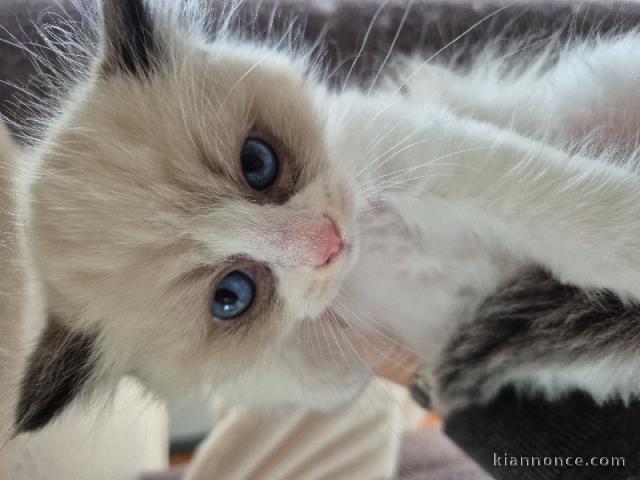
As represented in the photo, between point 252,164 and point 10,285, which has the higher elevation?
point 252,164

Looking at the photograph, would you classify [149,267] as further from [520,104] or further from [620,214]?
[520,104]

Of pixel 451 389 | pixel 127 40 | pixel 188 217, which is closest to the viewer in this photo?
pixel 188 217

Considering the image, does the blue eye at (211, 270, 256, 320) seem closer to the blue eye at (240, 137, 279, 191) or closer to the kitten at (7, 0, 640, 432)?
the kitten at (7, 0, 640, 432)

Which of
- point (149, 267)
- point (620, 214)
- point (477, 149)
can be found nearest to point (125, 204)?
point (149, 267)

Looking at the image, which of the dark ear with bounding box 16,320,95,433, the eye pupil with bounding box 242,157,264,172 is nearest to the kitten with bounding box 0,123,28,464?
the dark ear with bounding box 16,320,95,433

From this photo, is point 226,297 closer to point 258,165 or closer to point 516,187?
point 258,165

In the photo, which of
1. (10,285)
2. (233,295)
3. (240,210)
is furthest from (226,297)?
(10,285)

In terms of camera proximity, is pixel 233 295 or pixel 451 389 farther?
pixel 451 389
